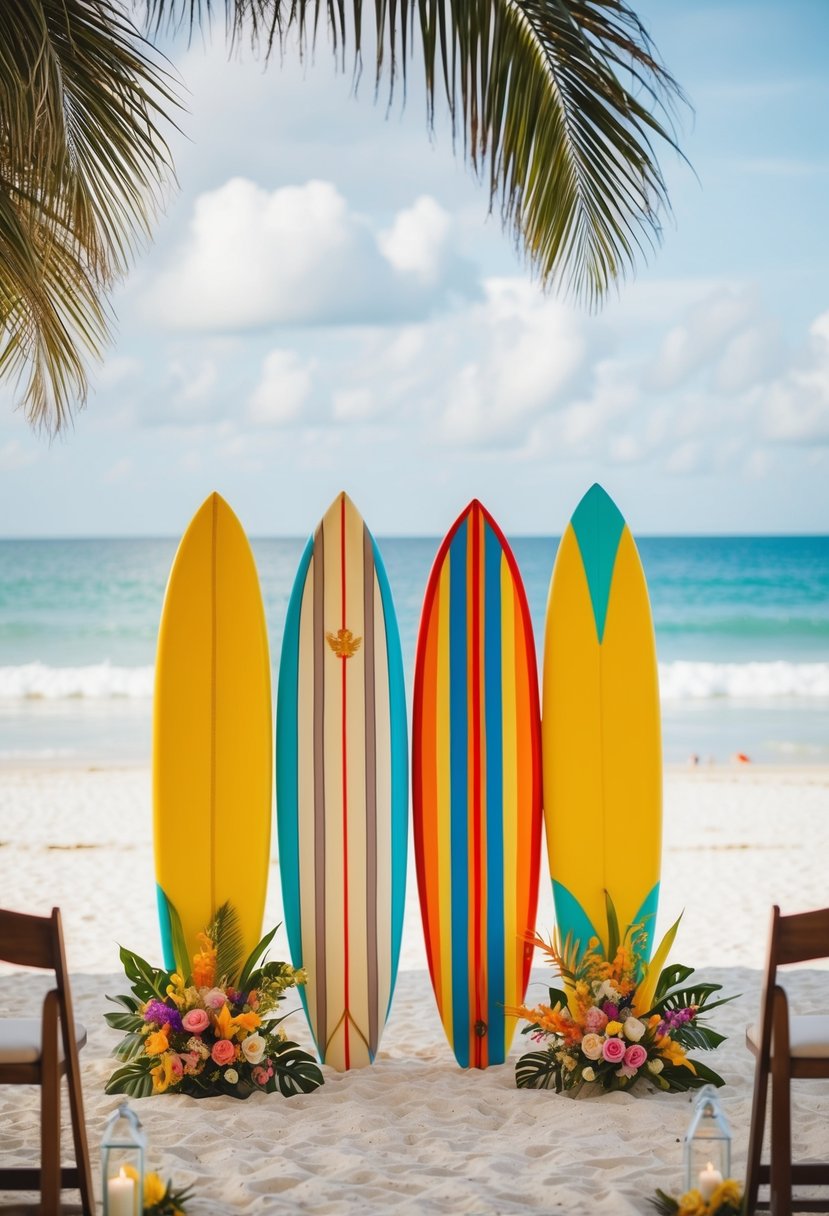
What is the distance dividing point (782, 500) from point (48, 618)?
1312 centimetres

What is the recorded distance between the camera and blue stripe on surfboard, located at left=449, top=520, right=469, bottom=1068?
3.30 m

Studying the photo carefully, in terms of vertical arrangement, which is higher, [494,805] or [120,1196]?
[494,805]

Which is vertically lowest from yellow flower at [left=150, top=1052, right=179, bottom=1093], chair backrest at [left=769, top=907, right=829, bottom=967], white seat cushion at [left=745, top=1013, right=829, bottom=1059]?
yellow flower at [left=150, top=1052, right=179, bottom=1093]

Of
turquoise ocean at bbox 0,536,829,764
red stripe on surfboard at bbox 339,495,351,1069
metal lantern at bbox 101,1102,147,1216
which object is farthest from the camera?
turquoise ocean at bbox 0,536,829,764

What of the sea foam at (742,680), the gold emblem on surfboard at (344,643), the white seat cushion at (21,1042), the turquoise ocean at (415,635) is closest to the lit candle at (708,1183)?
the white seat cushion at (21,1042)

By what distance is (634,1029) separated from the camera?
3.04 metres

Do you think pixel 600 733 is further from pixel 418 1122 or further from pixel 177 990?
pixel 177 990

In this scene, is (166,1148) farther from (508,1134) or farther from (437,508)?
(437,508)

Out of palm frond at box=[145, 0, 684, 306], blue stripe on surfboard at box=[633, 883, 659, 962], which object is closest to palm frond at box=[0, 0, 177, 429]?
palm frond at box=[145, 0, 684, 306]

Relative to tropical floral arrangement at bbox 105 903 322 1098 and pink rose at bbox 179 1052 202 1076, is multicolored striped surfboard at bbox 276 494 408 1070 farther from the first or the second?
pink rose at bbox 179 1052 202 1076

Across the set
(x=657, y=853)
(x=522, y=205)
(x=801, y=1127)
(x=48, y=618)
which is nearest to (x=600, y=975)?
(x=657, y=853)

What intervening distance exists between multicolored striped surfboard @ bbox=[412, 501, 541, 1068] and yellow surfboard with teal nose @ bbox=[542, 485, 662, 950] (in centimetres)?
7

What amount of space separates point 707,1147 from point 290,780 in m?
1.56

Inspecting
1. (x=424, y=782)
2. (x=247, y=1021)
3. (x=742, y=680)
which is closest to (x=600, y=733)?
(x=424, y=782)
